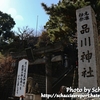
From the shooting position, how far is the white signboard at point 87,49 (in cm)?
601

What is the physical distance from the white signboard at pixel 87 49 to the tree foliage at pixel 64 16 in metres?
1.12

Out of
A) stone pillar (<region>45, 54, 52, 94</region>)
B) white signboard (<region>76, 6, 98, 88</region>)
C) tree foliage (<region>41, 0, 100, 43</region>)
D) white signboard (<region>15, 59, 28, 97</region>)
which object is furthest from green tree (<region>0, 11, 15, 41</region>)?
white signboard (<region>15, 59, 28, 97</region>)

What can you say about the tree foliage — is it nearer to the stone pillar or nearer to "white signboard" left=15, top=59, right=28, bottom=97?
the stone pillar

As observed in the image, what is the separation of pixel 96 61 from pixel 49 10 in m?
4.52

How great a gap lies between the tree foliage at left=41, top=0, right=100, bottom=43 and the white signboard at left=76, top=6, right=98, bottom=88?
1.12 metres

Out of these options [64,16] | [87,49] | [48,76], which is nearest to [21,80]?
[87,49]

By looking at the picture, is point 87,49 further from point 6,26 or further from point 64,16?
point 6,26

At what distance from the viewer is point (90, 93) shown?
223 inches

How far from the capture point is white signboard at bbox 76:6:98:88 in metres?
6.01

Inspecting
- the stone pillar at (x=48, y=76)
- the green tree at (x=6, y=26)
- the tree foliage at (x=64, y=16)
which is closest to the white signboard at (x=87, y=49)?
the tree foliage at (x=64, y=16)

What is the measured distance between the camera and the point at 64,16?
8.76 meters

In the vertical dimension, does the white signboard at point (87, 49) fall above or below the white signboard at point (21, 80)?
above

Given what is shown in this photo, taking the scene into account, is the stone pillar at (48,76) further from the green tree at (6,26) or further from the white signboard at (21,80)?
the green tree at (6,26)

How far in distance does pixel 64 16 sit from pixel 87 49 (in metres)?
3.10
